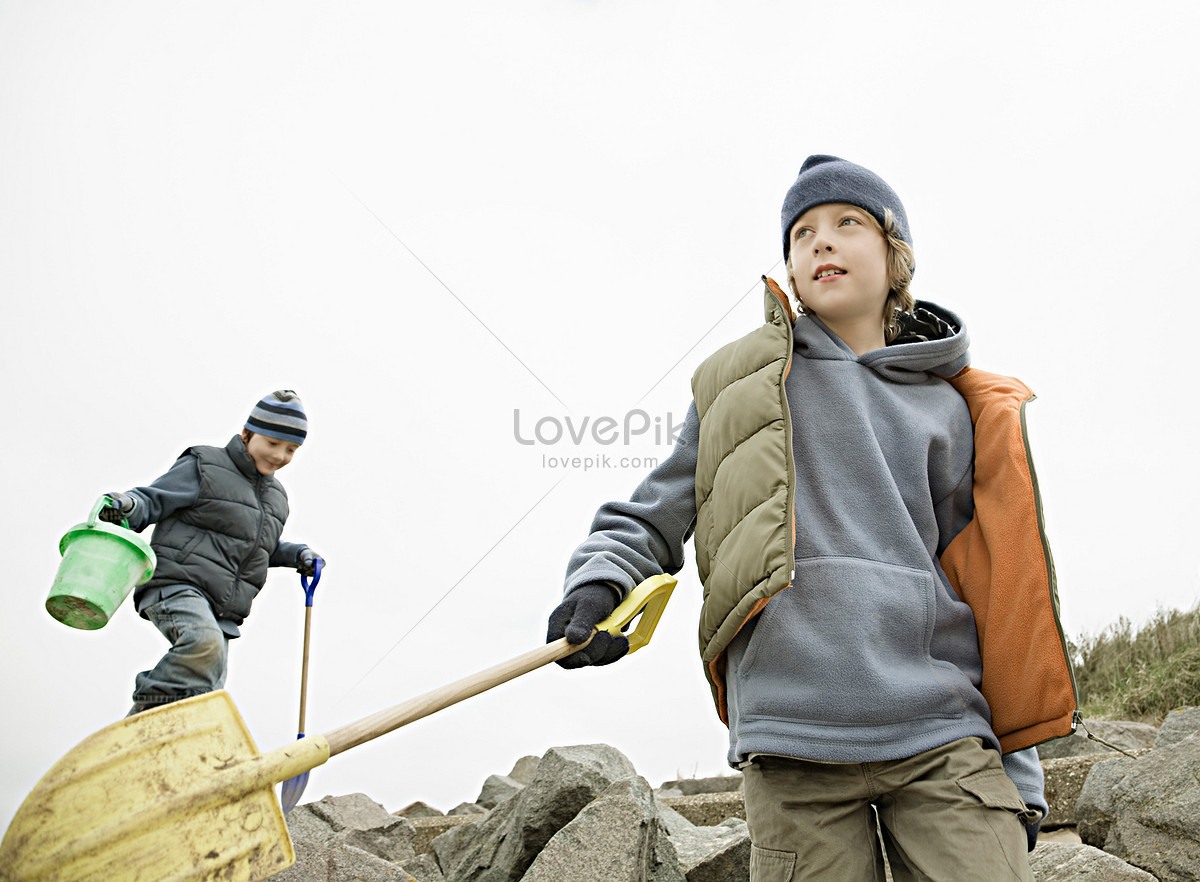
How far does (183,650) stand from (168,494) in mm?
710

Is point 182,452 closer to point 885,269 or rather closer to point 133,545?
point 133,545

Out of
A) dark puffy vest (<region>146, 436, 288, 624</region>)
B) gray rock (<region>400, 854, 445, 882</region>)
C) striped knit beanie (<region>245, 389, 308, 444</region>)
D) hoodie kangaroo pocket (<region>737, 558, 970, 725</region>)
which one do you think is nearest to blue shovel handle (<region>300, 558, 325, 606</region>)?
dark puffy vest (<region>146, 436, 288, 624</region>)

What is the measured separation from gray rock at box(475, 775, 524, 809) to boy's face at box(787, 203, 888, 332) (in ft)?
13.1

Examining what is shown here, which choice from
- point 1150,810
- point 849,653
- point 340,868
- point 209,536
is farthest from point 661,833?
point 209,536

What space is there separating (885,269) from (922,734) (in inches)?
39.9

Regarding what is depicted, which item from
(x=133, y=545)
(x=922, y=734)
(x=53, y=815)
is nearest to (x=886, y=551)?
(x=922, y=734)

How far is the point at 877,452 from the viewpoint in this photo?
6.57ft

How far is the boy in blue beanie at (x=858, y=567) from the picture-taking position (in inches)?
69.6

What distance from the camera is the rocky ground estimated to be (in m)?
2.61

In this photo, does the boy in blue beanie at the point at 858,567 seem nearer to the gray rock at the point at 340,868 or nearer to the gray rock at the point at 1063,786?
the gray rock at the point at 340,868

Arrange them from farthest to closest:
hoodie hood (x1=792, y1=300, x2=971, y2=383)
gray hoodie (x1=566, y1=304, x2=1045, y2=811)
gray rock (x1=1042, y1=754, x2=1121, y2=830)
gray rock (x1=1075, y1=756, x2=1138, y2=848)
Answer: gray rock (x1=1042, y1=754, x2=1121, y2=830) → gray rock (x1=1075, y1=756, x2=1138, y2=848) → hoodie hood (x1=792, y1=300, x2=971, y2=383) → gray hoodie (x1=566, y1=304, x2=1045, y2=811)

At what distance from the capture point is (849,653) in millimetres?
1807

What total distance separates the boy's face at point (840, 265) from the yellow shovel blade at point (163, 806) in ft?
4.45

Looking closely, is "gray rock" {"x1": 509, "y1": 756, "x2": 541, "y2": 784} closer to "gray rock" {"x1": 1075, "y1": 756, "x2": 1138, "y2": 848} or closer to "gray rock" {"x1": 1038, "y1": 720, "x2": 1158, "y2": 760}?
"gray rock" {"x1": 1038, "y1": 720, "x2": 1158, "y2": 760}
